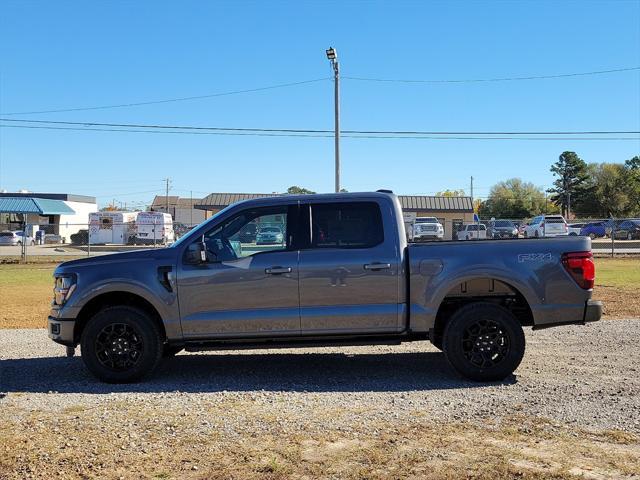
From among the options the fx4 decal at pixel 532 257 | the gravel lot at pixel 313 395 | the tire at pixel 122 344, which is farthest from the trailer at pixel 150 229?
the fx4 decal at pixel 532 257

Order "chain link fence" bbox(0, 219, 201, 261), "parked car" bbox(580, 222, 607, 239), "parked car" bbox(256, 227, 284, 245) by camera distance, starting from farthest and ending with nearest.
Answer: "parked car" bbox(580, 222, 607, 239), "chain link fence" bbox(0, 219, 201, 261), "parked car" bbox(256, 227, 284, 245)

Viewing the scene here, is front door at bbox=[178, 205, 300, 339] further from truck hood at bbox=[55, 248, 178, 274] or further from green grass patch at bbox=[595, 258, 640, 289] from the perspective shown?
green grass patch at bbox=[595, 258, 640, 289]

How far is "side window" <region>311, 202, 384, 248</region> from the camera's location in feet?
21.9

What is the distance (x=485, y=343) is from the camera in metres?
6.57

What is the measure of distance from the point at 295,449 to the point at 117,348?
291 cm

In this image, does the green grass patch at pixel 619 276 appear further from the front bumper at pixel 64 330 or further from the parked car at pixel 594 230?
the parked car at pixel 594 230

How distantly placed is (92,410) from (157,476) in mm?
1837

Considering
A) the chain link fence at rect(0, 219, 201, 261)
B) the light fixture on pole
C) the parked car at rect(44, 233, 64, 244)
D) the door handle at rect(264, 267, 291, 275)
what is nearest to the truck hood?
the door handle at rect(264, 267, 291, 275)

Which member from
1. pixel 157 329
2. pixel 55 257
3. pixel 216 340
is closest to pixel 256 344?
pixel 216 340

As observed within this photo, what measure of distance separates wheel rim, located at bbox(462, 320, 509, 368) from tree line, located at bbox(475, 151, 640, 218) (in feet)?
292

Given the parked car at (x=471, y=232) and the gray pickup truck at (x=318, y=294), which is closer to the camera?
the gray pickup truck at (x=318, y=294)

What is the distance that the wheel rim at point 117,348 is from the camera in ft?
21.6

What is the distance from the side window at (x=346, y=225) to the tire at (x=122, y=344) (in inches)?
79.1

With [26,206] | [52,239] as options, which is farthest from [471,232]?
[26,206]
